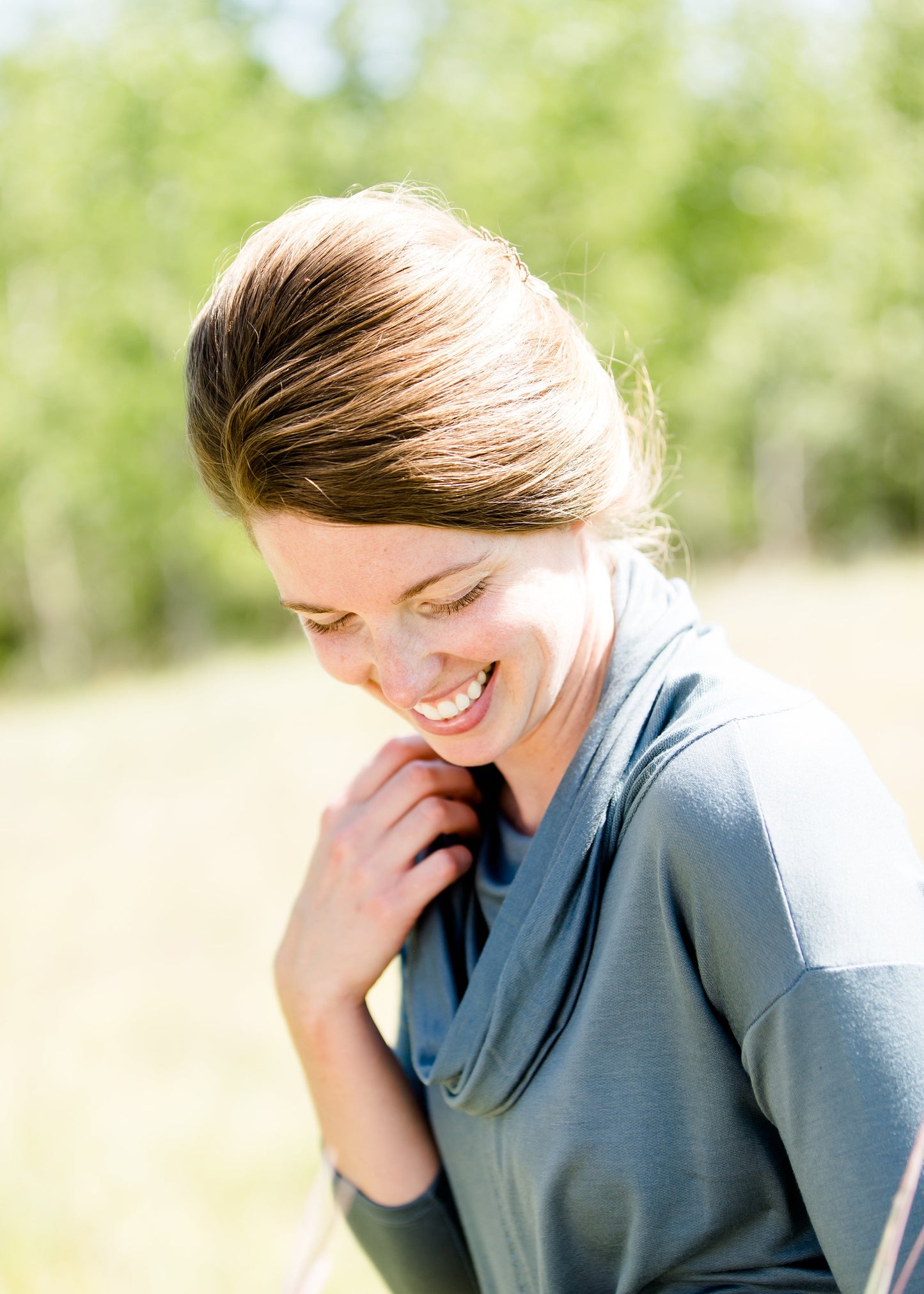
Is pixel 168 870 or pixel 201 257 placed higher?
pixel 201 257

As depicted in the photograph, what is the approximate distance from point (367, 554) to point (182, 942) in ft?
15.6

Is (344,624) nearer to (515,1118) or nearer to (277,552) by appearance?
(277,552)

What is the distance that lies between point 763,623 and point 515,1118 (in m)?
8.68

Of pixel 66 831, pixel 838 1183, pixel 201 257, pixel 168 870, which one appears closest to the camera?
pixel 838 1183

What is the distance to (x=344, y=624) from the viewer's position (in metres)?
1.47

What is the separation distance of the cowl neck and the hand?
0.21 metres

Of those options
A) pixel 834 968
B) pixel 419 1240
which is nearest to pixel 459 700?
pixel 834 968

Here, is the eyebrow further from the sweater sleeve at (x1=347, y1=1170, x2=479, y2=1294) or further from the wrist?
the sweater sleeve at (x1=347, y1=1170, x2=479, y2=1294)

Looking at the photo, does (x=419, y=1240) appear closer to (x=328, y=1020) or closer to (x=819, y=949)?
(x=328, y=1020)

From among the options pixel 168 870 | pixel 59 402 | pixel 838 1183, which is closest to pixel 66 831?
pixel 168 870

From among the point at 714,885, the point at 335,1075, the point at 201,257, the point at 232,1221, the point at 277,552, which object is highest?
the point at 201,257

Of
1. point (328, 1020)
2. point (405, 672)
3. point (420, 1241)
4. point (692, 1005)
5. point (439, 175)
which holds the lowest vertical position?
point (420, 1241)

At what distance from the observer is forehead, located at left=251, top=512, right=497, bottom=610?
4.39 ft

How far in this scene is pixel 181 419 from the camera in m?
16.4
